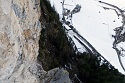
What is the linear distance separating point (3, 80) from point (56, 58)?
1070 centimetres

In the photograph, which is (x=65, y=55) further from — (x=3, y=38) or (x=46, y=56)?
(x=3, y=38)

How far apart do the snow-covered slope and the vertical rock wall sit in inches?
535

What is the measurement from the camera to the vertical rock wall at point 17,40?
516cm

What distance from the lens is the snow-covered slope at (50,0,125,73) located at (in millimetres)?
23000

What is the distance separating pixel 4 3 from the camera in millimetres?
5023

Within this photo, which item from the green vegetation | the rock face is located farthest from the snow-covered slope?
the rock face

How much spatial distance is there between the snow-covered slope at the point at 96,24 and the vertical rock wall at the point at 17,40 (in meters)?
13.6

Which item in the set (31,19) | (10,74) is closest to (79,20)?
(31,19)

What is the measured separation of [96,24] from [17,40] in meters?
20.4

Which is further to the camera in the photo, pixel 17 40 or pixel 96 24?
pixel 96 24

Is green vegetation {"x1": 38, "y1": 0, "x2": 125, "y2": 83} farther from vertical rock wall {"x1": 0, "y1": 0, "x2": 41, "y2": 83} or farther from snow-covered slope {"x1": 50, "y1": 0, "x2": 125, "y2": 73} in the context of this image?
vertical rock wall {"x1": 0, "y1": 0, "x2": 41, "y2": 83}

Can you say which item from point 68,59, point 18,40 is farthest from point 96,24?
point 18,40

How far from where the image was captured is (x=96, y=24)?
25.7 m

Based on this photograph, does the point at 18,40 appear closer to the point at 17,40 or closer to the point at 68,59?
the point at 17,40
